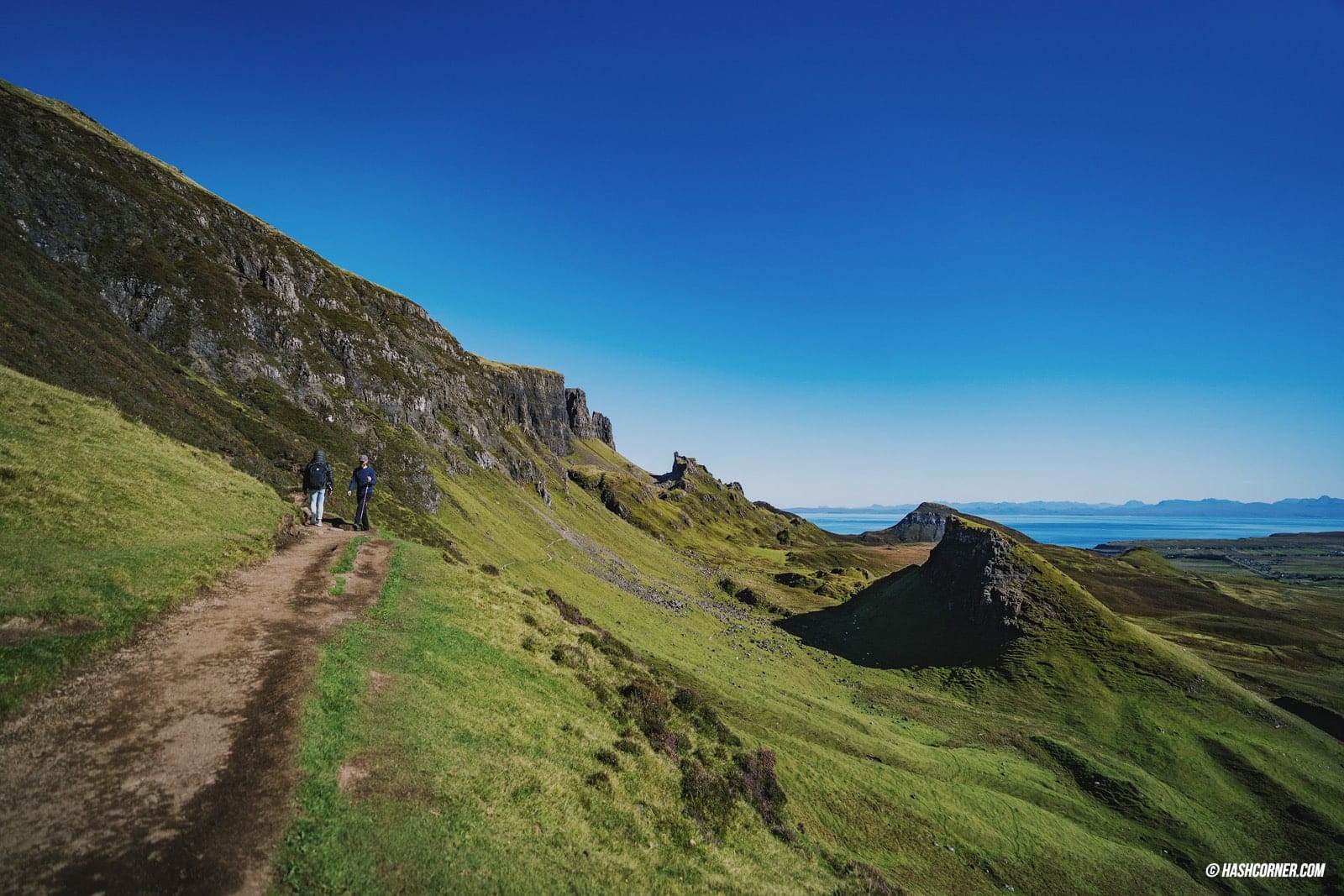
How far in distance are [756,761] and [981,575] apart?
187 ft

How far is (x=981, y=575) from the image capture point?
227ft

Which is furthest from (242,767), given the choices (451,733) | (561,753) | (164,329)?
(164,329)

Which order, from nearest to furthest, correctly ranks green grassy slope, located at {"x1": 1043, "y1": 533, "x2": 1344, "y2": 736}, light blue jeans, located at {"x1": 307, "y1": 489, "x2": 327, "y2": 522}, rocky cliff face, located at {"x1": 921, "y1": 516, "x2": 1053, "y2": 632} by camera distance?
light blue jeans, located at {"x1": 307, "y1": 489, "x2": 327, "y2": 522} → rocky cliff face, located at {"x1": 921, "y1": 516, "x2": 1053, "y2": 632} → green grassy slope, located at {"x1": 1043, "y1": 533, "x2": 1344, "y2": 736}

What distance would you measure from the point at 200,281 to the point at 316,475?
173ft

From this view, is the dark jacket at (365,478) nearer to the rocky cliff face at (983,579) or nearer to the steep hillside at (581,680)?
the steep hillside at (581,680)

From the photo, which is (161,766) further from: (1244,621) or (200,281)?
(1244,621)

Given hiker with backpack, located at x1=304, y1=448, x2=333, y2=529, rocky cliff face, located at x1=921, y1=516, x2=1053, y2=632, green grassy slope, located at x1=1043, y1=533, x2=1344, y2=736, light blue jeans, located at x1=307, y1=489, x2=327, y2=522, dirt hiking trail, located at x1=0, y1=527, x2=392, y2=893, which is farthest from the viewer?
green grassy slope, located at x1=1043, y1=533, x2=1344, y2=736

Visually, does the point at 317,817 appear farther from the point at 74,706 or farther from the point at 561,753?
the point at 561,753

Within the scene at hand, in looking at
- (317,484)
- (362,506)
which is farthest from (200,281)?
(317,484)

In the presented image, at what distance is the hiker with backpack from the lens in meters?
31.8

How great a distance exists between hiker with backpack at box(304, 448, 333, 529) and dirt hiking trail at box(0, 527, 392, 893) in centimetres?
1614

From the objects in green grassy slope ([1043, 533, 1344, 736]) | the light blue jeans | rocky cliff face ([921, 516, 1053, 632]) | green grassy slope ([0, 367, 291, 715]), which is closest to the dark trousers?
the light blue jeans

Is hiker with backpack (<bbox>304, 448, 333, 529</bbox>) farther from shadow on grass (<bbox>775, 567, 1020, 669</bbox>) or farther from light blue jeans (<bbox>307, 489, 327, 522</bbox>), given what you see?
shadow on grass (<bbox>775, 567, 1020, 669</bbox>)

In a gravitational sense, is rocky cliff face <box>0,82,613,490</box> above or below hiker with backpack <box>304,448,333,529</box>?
above
